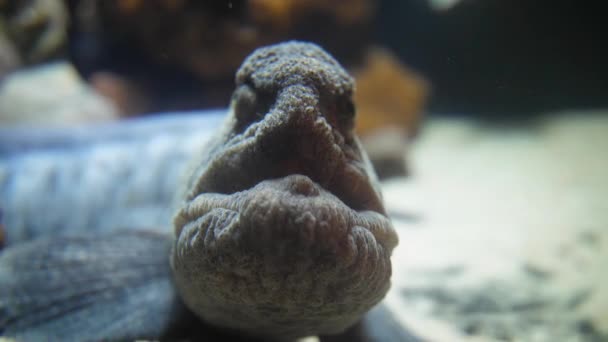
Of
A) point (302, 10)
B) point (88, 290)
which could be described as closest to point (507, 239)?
point (88, 290)

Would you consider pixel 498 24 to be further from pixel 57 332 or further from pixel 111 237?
pixel 57 332

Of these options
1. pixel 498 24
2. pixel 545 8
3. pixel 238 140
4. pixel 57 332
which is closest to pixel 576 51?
pixel 545 8

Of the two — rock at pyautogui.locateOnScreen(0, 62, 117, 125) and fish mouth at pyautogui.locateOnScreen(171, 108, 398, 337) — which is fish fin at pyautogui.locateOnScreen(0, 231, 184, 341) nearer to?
fish mouth at pyautogui.locateOnScreen(171, 108, 398, 337)

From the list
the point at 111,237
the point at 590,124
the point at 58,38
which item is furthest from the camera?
the point at 590,124

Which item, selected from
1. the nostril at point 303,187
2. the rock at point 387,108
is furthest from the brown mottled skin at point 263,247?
the rock at point 387,108

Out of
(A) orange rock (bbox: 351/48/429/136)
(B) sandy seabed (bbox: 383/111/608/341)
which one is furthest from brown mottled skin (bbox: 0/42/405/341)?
(A) orange rock (bbox: 351/48/429/136)

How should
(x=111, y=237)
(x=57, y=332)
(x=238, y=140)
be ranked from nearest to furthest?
(x=238, y=140), (x=57, y=332), (x=111, y=237)

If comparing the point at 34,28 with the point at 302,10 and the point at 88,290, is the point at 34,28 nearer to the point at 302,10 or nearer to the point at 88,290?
the point at 302,10

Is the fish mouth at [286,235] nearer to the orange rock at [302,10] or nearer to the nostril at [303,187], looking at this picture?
the nostril at [303,187]
